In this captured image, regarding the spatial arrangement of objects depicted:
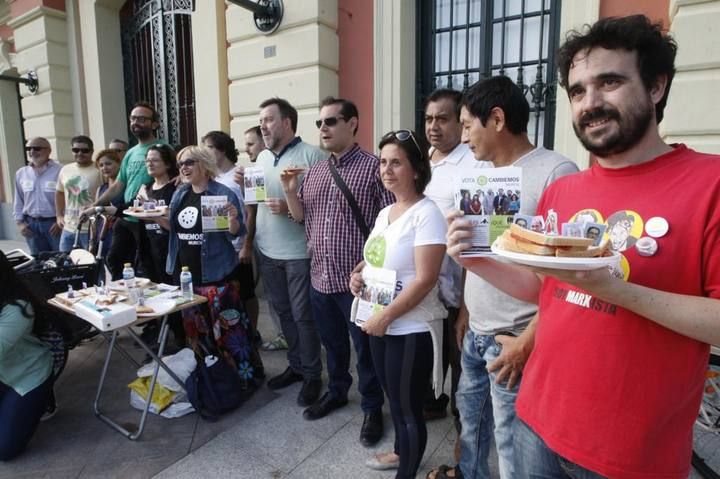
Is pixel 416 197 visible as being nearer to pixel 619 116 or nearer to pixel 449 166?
pixel 449 166

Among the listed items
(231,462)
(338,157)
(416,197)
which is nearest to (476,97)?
(416,197)

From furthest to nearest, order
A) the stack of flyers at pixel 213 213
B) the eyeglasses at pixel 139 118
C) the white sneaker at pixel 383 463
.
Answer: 1. the eyeglasses at pixel 139 118
2. the stack of flyers at pixel 213 213
3. the white sneaker at pixel 383 463

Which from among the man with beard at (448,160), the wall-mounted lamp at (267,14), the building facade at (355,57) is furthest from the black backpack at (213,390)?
the wall-mounted lamp at (267,14)

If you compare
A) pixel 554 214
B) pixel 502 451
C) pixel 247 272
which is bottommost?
pixel 502 451

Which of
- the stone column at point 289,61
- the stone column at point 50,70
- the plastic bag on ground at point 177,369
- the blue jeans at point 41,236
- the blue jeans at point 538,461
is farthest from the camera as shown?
the stone column at point 50,70

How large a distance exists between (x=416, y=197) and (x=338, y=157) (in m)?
0.80

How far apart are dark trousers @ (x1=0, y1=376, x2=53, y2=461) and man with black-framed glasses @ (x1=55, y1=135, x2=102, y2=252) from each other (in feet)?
9.67

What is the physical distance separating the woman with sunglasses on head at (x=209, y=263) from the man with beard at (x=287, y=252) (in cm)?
26

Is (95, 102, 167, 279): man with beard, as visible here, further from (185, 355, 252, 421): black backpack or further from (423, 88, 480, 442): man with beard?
(423, 88, 480, 442): man with beard

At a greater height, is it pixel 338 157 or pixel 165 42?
pixel 165 42

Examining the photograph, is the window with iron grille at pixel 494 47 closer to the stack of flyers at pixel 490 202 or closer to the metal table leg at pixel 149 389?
the stack of flyers at pixel 490 202

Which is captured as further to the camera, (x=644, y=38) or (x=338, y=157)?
(x=338, y=157)

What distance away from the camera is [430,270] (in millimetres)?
2070

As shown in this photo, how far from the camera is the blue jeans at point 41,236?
626 centimetres
